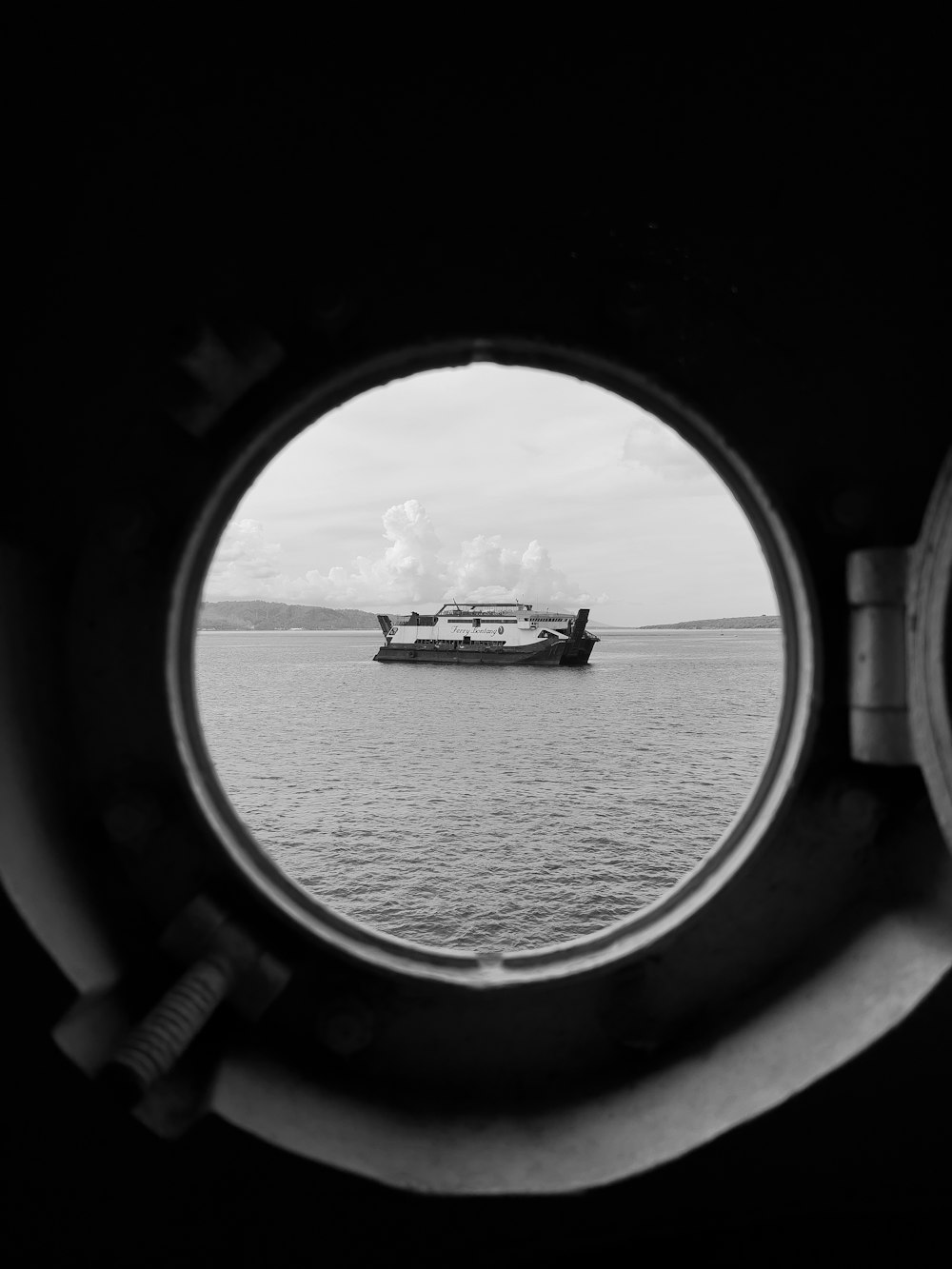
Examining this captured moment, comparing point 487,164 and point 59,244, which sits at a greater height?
point 487,164

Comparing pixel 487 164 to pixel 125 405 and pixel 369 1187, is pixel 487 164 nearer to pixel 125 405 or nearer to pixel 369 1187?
pixel 125 405

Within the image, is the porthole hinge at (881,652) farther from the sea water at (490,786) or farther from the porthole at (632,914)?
the sea water at (490,786)

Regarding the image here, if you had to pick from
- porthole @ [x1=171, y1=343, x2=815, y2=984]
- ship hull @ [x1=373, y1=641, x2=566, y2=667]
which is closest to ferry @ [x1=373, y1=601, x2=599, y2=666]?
ship hull @ [x1=373, y1=641, x2=566, y2=667]

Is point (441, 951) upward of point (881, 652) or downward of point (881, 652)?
downward

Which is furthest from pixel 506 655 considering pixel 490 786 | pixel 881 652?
pixel 881 652

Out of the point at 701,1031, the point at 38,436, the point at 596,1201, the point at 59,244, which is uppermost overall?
the point at 59,244

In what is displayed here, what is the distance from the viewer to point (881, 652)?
3.10 ft

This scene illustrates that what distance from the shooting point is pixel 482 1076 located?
3.45 ft

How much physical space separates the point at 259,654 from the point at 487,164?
2644 inches

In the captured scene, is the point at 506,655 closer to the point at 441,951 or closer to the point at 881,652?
the point at 441,951

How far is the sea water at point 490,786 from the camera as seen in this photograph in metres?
12.0

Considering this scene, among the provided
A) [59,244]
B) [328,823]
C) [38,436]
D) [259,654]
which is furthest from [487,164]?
[259,654]

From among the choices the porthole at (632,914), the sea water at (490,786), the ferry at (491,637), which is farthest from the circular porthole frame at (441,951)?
the ferry at (491,637)

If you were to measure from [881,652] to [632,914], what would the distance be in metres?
0.45
